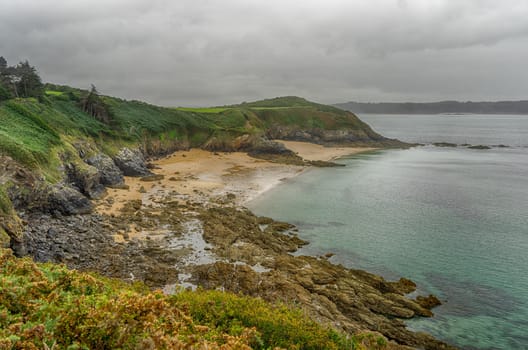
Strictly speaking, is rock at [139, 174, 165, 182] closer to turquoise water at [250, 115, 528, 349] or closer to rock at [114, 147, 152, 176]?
rock at [114, 147, 152, 176]

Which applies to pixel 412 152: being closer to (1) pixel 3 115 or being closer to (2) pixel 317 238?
(2) pixel 317 238

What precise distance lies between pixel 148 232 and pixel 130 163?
28119 millimetres

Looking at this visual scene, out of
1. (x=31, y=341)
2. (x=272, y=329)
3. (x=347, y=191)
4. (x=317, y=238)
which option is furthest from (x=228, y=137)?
(x=31, y=341)

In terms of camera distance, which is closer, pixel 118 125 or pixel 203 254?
pixel 203 254

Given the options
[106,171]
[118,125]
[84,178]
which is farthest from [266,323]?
[118,125]

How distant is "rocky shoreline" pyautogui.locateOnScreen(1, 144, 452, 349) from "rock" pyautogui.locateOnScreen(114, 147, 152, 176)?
1367cm

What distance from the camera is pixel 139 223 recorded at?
35.2 m

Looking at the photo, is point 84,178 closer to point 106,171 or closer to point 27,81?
point 106,171

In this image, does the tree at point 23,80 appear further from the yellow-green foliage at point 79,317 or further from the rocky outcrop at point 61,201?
the yellow-green foliage at point 79,317

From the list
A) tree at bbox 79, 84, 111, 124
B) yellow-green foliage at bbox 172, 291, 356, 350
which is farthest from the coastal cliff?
tree at bbox 79, 84, 111, 124

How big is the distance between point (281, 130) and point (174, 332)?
390 ft

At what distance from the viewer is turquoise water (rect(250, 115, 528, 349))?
72.9 ft

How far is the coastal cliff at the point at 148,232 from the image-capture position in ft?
74.9

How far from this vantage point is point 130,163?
2264 inches
